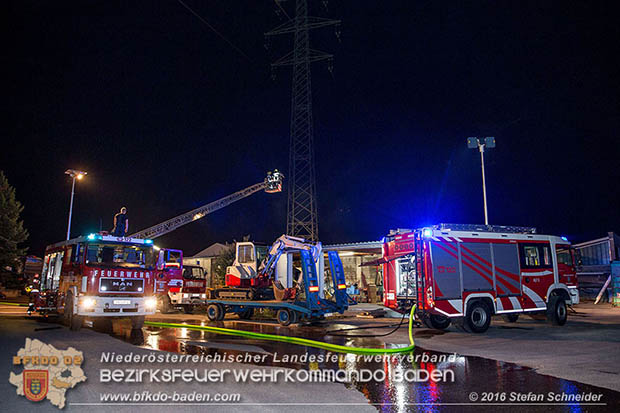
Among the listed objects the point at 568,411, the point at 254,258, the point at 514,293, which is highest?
the point at 254,258

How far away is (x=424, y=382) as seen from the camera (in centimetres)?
682

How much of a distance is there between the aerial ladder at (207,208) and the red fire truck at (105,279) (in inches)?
796

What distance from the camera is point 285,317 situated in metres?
15.1

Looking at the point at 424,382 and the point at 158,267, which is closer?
the point at 424,382

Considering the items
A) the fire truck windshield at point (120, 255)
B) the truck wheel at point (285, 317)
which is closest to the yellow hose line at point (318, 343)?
the fire truck windshield at point (120, 255)

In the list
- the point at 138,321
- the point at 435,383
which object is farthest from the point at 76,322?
the point at 435,383

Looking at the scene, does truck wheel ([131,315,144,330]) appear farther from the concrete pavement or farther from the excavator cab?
the excavator cab

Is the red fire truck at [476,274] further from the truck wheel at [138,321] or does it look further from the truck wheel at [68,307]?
the truck wheel at [68,307]

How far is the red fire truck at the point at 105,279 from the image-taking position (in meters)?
12.7

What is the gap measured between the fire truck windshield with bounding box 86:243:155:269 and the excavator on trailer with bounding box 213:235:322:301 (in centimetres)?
372

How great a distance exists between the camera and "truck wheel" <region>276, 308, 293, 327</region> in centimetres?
1491

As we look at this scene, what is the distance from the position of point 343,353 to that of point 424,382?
278cm

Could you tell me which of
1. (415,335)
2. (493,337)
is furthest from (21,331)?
(493,337)

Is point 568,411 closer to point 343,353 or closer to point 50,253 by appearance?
point 343,353
